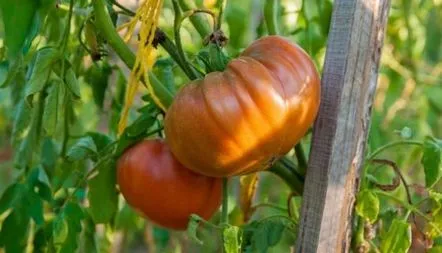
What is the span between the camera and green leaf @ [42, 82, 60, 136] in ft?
2.97

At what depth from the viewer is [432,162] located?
37.6 inches

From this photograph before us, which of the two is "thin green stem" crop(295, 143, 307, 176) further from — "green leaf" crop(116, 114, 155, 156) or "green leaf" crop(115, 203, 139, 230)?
"green leaf" crop(115, 203, 139, 230)

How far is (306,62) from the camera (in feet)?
2.87

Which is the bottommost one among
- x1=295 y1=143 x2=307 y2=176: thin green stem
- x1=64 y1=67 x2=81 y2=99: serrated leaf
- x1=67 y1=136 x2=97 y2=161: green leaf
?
x1=67 y1=136 x2=97 y2=161: green leaf

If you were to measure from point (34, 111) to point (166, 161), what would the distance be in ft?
0.69

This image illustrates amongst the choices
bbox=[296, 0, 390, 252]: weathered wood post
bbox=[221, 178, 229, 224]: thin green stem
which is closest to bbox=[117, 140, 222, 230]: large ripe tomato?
bbox=[221, 178, 229, 224]: thin green stem

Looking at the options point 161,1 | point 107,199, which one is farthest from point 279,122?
point 107,199

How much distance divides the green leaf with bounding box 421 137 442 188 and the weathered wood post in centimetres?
8

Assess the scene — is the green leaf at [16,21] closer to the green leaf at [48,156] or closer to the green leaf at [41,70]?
the green leaf at [41,70]

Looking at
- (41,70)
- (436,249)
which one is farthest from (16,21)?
(436,249)

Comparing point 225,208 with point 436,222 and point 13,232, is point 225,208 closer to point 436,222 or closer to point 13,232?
point 436,222

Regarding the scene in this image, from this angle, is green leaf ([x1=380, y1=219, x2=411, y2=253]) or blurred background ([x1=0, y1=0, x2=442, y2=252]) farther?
blurred background ([x1=0, y1=0, x2=442, y2=252])

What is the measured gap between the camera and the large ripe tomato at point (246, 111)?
2.77 ft

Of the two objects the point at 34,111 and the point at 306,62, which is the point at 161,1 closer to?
the point at 306,62
